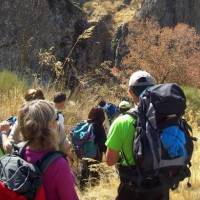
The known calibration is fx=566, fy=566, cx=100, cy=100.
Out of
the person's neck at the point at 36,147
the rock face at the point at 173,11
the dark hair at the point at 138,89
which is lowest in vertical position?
the rock face at the point at 173,11

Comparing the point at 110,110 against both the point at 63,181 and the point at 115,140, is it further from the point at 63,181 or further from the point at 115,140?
the point at 63,181

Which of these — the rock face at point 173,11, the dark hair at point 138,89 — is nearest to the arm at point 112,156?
the dark hair at point 138,89

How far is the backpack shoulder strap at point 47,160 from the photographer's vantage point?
10.9 feet

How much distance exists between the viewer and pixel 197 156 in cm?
836

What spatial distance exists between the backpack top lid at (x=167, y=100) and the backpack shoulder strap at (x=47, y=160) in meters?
1.03

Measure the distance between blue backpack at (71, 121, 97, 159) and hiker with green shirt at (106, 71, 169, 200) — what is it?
8.51ft

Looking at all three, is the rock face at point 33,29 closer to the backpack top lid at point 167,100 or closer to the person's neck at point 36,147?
the backpack top lid at point 167,100

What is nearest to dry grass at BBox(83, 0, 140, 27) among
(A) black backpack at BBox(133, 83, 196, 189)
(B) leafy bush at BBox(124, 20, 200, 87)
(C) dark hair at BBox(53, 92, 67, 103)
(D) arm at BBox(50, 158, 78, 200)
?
(B) leafy bush at BBox(124, 20, 200, 87)

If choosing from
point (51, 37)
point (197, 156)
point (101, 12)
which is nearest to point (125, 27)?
point (101, 12)

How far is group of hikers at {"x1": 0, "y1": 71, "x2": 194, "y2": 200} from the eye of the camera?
10.8ft

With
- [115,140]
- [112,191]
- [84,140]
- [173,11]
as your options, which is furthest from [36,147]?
[173,11]

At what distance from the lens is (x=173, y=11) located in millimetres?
41625

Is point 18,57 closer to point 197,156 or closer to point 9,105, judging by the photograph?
point 9,105

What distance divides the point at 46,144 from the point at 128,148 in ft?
3.64
